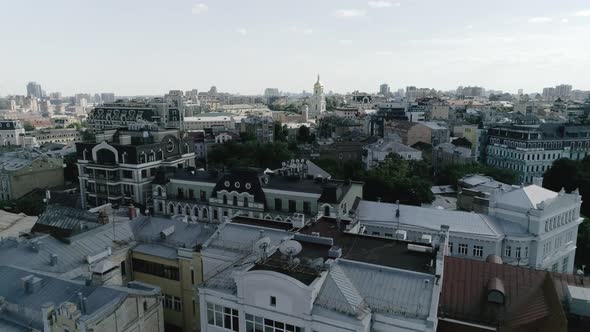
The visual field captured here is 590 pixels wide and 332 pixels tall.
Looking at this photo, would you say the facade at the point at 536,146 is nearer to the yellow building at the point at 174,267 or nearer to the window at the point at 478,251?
the window at the point at 478,251

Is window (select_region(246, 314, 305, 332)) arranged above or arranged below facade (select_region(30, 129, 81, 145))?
above

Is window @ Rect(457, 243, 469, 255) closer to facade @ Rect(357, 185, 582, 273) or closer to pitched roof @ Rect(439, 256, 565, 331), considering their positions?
facade @ Rect(357, 185, 582, 273)

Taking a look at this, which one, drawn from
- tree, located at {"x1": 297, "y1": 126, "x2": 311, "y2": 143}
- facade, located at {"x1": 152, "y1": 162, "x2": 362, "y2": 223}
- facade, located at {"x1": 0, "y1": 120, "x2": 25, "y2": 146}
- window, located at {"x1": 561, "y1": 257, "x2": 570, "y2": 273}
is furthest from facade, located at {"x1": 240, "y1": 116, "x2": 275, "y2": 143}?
window, located at {"x1": 561, "y1": 257, "x2": 570, "y2": 273}

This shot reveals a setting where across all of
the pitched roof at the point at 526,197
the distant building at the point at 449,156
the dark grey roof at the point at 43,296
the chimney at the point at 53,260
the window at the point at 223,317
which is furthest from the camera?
the distant building at the point at 449,156

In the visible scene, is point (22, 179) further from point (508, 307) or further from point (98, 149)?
point (508, 307)

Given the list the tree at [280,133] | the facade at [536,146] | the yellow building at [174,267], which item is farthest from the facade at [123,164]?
the facade at [536,146]

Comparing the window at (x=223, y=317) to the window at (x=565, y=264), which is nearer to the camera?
the window at (x=223, y=317)
